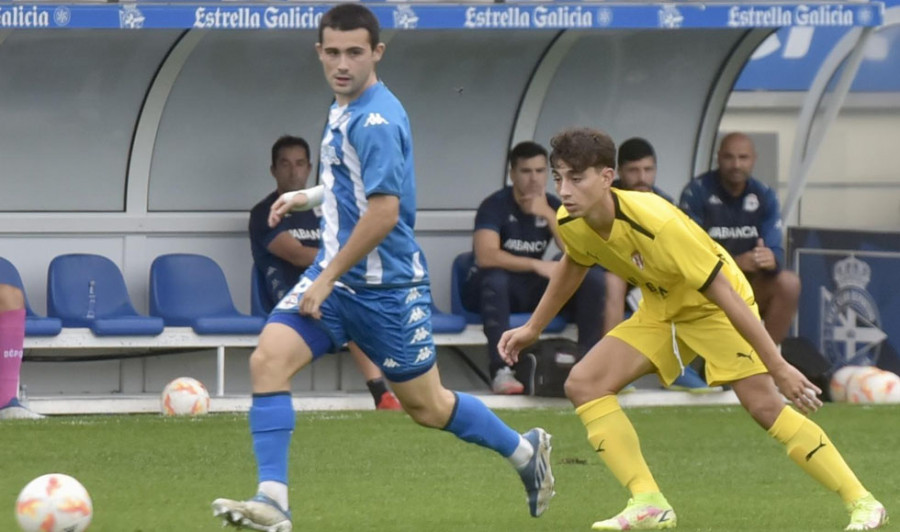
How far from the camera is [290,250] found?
11.2 meters

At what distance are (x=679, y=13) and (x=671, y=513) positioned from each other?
16.4 feet

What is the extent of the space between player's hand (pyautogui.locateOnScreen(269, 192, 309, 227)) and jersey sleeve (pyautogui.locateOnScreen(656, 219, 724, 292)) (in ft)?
4.01

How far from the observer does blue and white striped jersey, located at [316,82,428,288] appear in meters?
6.05

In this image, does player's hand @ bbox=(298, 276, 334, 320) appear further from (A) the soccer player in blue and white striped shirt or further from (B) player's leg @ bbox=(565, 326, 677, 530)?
(B) player's leg @ bbox=(565, 326, 677, 530)

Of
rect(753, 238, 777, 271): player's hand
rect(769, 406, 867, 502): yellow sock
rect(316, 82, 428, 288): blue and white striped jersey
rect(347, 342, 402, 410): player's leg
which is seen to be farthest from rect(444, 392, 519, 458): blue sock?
rect(753, 238, 777, 271): player's hand

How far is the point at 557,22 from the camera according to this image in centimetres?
1072

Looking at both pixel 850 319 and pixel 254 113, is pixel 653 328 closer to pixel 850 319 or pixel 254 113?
pixel 254 113

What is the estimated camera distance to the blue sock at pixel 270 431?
234 inches

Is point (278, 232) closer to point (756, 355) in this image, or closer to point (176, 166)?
point (176, 166)

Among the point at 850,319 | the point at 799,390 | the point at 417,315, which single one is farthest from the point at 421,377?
the point at 850,319

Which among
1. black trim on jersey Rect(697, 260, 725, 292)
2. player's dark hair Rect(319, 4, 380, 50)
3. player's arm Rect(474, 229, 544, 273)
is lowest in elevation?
player's arm Rect(474, 229, 544, 273)

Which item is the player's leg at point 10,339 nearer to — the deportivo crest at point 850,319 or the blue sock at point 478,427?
the blue sock at point 478,427

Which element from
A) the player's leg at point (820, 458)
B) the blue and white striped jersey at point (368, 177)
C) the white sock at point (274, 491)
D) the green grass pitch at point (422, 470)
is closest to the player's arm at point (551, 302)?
the blue and white striped jersey at point (368, 177)

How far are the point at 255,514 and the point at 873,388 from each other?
6.69 m
